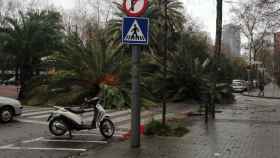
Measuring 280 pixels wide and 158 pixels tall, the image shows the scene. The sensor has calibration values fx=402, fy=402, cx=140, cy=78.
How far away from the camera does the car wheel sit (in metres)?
14.0

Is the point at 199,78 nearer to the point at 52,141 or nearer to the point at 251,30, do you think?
the point at 52,141

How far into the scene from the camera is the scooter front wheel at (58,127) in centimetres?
1079

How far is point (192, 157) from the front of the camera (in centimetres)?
805

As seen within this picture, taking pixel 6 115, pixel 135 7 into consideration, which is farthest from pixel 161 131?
pixel 6 115

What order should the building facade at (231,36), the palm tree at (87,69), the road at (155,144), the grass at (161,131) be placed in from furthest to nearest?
the building facade at (231,36)
the palm tree at (87,69)
the grass at (161,131)
the road at (155,144)

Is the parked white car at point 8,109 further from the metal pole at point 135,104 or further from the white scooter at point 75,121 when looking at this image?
the metal pole at point 135,104

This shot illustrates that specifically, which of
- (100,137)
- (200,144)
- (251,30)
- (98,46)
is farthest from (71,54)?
(251,30)

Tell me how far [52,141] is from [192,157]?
4.02m

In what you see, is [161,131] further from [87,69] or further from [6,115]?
[87,69]

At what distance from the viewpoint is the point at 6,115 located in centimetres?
1416

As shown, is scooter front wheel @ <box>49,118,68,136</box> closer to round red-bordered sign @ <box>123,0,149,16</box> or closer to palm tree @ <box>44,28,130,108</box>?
round red-bordered sign @ <box>123,0,149,16</box>

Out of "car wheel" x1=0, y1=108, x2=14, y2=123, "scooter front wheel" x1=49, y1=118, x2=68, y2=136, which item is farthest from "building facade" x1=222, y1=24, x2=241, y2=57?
"scooter front wheel" x1=49, y1=118, x2=68, y2=136

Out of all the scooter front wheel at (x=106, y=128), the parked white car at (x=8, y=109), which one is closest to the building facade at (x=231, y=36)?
the parked white car at (x=8, y=109)

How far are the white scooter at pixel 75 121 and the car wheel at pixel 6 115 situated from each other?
12.5 ft
